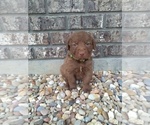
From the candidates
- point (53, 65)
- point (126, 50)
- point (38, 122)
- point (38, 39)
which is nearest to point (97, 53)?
point (126, 50)

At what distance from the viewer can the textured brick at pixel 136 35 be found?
1847 mm

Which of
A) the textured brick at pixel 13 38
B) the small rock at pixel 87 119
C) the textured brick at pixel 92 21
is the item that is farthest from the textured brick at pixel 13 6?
the small rock at pixel 87 119

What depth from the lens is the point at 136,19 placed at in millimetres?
1822

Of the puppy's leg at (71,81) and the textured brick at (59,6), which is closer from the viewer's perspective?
the puppy's leg at (71,81)

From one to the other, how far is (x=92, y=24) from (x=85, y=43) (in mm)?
392

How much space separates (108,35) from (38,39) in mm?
497

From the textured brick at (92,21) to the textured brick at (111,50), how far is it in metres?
0.16

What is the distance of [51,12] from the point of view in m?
1.78

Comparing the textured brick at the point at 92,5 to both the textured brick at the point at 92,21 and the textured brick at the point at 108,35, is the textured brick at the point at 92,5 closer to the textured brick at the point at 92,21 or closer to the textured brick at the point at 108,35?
the textured brick at the point at 92,21

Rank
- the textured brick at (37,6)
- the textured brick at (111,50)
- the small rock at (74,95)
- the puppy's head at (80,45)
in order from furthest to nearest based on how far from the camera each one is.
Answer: the textured brick at (111,50) → the textured brick at (37,6) → the small rock at (74,95) → the puppy's head at (80,45)

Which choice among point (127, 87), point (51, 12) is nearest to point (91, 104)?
point (127, 87)

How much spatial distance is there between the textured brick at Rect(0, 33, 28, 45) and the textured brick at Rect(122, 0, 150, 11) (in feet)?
2.37

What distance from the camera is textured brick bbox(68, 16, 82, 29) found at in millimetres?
1796

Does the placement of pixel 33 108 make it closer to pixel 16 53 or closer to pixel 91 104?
pixel 91 104
